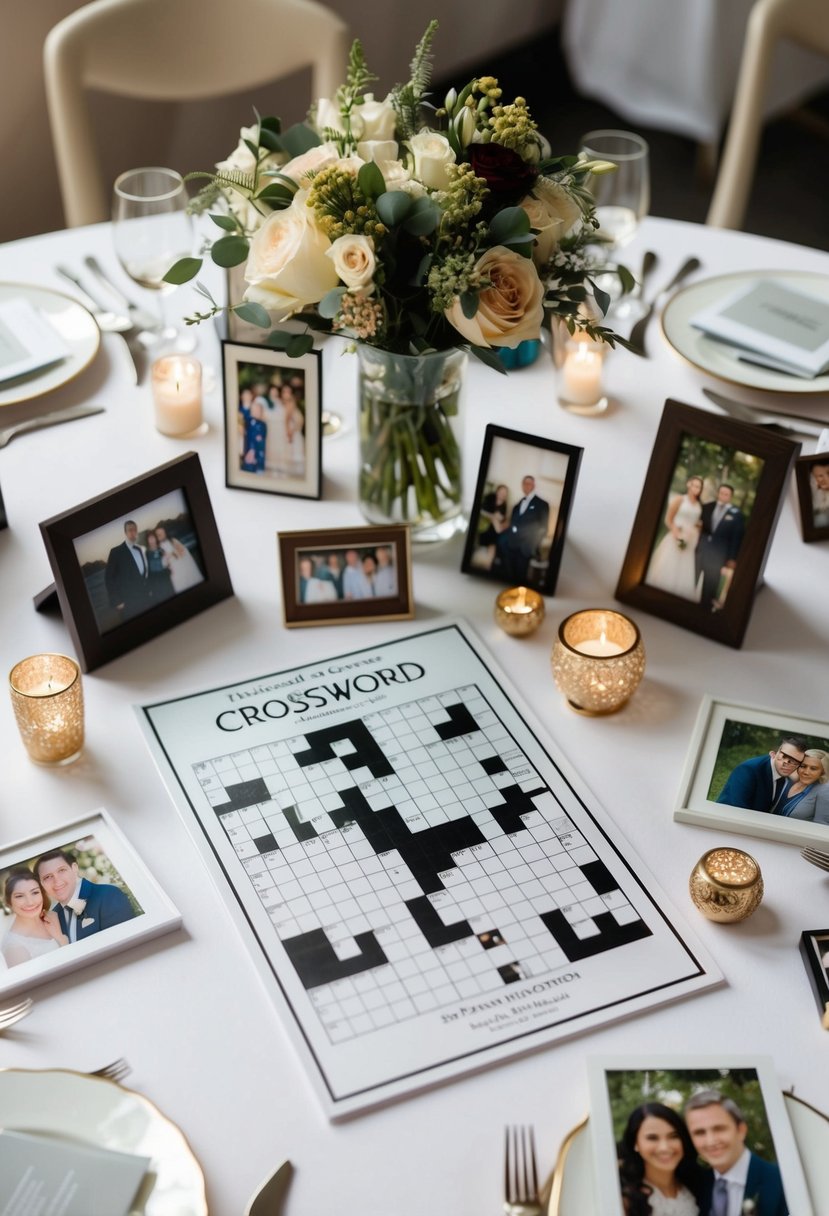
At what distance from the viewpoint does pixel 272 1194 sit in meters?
0.88

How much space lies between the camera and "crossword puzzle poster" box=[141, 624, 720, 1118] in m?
1.00

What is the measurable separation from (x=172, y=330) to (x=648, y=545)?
0.76 metres

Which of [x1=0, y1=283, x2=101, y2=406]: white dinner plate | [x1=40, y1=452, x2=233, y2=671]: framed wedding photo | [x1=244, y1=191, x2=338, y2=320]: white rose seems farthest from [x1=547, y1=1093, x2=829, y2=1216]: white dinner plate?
[x1=0, y1=283, x2=101, y2=406]: white dinner plate

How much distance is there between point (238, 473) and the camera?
5.00 feet

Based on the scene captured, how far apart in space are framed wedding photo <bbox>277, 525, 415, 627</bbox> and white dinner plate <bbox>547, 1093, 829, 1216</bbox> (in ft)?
2.00

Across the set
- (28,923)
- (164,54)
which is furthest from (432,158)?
(164,54)

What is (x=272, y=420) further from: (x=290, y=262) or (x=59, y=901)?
(x=59, y=901)

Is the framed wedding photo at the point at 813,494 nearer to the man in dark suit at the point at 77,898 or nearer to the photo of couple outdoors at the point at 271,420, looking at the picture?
the photo of couple outdoors at the point at 271,420

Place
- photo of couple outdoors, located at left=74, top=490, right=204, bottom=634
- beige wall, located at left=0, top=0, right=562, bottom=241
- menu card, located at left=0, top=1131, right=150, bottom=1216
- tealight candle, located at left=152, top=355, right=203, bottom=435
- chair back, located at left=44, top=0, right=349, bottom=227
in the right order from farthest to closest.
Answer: beige wall, located at left=0, top=0, right=562, bottom=241
chair back, located at left=44, top=0, right=349, bottom=227
tealight candle, located at left=152, top=355, right=203, bottom=435
photo of couple outdoors, located at left=74, top=490, right=204, bottom=634
menu card, located at left=0, top=1131, right=150, bottom=1216

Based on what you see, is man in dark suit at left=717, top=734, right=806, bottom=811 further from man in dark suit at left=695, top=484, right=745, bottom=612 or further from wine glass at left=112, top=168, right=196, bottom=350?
wine glass at left=112, top=168, right=196, bottom=350

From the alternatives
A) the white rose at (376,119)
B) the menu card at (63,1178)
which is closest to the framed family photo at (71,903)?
the menu card at (63,1178)

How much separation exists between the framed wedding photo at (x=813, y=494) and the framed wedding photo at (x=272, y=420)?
56cm

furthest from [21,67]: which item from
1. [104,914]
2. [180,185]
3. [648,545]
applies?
[104,914]

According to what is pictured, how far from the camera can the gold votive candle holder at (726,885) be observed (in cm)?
105
